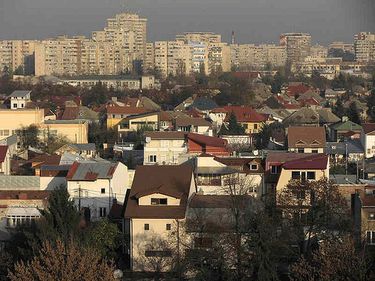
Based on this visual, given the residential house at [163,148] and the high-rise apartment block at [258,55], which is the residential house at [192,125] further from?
the high-rise apartment block at [258,55]

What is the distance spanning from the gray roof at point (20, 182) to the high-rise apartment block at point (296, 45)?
25635 mm

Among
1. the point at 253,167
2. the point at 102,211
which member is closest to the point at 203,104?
the point at 253,167

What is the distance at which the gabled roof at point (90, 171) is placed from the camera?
20.1 ft

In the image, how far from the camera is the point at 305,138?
A: 26.0ft

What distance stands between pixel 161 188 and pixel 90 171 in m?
1.10

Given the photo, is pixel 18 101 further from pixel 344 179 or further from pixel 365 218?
pixel 365 218

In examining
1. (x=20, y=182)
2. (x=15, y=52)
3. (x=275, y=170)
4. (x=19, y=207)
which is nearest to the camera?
(x=19, y=207)

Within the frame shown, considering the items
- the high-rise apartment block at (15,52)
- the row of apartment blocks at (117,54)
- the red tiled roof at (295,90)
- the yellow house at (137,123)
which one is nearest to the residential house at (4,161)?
the yellow house at (137,123)

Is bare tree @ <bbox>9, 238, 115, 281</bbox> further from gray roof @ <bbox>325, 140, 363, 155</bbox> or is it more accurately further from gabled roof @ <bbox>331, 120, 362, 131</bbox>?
gabled roof @ <bbox>331, 120, 362, 131</bbox>

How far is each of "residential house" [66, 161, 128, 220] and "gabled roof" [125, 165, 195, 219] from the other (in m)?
0.69

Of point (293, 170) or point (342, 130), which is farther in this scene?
point (342, 130)

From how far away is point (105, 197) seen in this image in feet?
20.0

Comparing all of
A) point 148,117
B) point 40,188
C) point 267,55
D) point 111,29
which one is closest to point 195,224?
→ point 40,188

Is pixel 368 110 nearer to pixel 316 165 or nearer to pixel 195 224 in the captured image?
pixel 316 165
